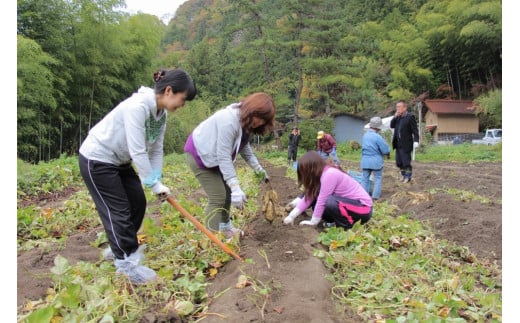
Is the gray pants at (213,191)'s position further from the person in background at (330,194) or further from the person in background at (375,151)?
the person in background at (375,151)

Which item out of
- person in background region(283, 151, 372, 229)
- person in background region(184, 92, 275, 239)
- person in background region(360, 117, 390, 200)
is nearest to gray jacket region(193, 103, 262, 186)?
person in background region(184, 92, 275, 239)

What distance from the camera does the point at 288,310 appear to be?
219 cm

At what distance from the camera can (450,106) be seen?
28.0 metres

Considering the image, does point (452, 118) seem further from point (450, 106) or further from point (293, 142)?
point (293, 142)

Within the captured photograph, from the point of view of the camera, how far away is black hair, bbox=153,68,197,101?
2602mm

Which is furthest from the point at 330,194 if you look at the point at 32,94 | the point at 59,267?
the point at 32,94

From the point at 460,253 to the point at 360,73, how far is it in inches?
908

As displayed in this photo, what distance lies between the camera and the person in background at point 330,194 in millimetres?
3875

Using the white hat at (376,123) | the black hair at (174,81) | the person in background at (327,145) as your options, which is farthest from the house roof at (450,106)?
the black hair at (174,81)

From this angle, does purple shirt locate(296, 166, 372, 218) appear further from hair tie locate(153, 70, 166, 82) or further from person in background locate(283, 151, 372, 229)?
hair tie locate(153, 70, 166, 82)

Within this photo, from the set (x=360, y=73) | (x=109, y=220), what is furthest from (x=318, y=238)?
(x=360, y=73)

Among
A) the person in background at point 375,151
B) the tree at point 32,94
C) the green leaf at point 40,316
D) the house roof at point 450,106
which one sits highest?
the house roof at point 450,106

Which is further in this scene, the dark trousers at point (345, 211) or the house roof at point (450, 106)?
the house roof at point (450, 106)

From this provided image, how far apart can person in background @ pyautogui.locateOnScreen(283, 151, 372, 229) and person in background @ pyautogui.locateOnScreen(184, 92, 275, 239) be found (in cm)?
73
